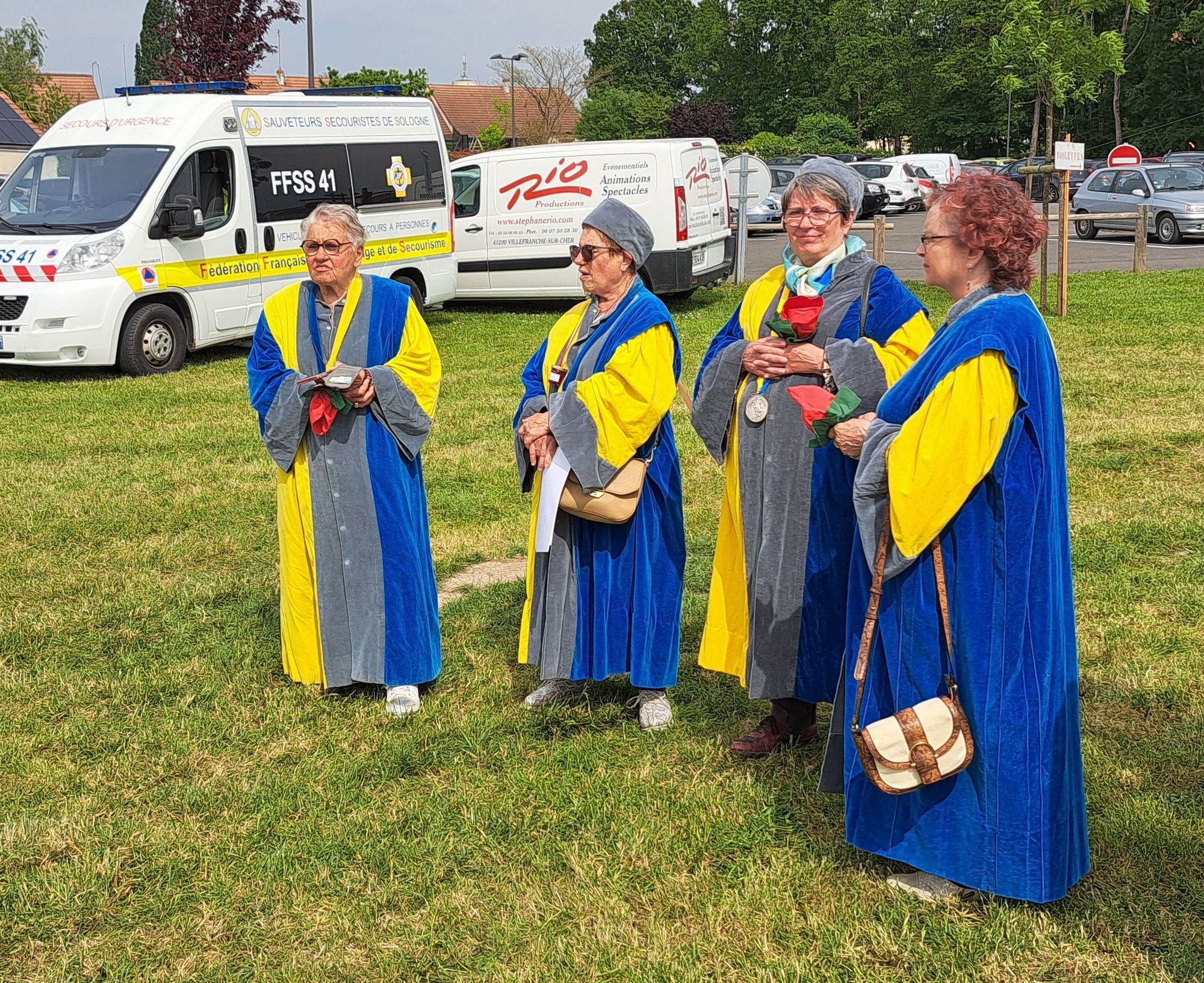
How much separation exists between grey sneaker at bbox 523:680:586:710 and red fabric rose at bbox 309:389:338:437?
132 cm

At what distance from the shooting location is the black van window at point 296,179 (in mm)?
12930

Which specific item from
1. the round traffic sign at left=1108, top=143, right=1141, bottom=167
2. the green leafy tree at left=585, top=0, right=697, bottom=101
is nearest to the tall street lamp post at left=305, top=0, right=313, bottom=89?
the round traffic sign at left=1108, top=143, right=1141, bottom=167

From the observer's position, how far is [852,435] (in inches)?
137

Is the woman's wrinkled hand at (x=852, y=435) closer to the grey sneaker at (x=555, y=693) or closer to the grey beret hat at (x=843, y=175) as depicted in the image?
the grey beret hat at (x=843, y=175)

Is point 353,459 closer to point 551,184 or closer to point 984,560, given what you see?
point 984,560

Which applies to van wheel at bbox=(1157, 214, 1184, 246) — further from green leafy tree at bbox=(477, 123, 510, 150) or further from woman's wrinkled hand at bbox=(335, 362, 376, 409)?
green leafy tree at bbox=(477, 123, 510, 150)

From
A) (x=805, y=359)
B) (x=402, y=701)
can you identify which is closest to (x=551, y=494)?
(x=805, y=359)

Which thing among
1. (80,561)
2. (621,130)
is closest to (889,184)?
(621,130)

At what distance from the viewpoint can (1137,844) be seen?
3748mm

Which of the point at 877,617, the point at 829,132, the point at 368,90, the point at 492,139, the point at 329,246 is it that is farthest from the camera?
the point at 829,132

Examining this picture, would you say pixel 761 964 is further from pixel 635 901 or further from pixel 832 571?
pixel 832 571

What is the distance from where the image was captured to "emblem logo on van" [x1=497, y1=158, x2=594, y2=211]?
16125 mm

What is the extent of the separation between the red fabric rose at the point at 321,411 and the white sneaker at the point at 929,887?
255 centimetres

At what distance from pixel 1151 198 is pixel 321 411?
78.9 ft
